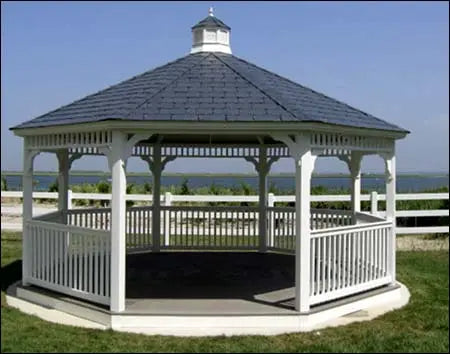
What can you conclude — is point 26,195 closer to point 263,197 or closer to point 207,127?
point 207,127

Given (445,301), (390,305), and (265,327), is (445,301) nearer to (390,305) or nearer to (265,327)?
(390,305)

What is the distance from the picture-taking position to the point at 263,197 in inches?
536

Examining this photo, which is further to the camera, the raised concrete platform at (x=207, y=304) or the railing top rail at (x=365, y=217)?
the railing top rail at (x=365, y=217)

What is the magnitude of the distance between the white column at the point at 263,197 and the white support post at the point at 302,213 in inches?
203

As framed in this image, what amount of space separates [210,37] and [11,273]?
6011 mm

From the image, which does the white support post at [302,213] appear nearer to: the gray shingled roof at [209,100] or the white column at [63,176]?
the gray shingled roof at [209,100]

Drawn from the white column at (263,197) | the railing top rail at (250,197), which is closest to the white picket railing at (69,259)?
the white column at (263,197)

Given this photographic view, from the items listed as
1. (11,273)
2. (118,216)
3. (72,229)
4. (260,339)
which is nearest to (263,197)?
(11,273)

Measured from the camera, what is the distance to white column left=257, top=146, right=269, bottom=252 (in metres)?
13.4

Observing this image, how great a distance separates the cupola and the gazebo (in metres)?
0.02

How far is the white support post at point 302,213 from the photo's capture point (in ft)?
26.7

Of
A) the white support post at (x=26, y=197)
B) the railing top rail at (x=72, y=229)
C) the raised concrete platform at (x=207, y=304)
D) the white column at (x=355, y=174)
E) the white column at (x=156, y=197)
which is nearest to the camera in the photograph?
the raised concrete platform at (x=207, y=304)

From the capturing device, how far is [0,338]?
7344 millimetres

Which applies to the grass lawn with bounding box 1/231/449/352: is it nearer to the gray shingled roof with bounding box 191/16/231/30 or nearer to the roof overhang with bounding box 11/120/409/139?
the roof overhang with bounding box 11/120/409/139
